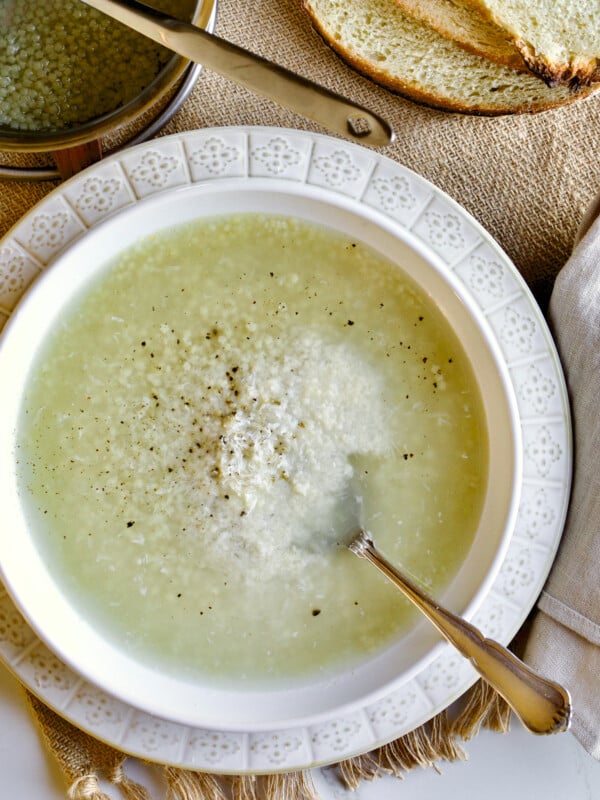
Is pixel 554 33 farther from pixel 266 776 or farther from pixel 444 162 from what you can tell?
pixel 266 776

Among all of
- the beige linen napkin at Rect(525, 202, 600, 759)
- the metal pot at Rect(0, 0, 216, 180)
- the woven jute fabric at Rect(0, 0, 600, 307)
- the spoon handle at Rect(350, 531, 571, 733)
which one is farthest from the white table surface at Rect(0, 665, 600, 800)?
the metal pot at Rect(0, 0, 216, 180)

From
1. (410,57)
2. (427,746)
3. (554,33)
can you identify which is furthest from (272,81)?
(427,746)

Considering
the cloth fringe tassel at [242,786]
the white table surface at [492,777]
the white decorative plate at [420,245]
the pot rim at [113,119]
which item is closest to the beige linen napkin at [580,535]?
the white decorative plate at [420,245]

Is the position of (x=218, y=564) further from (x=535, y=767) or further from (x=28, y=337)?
(x=535, y=767)

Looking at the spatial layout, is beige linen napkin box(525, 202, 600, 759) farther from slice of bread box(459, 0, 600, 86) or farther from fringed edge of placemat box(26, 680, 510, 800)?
slice of bread box(459, 0, 600, 86)

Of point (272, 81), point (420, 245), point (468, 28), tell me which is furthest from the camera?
point (468, 28)
